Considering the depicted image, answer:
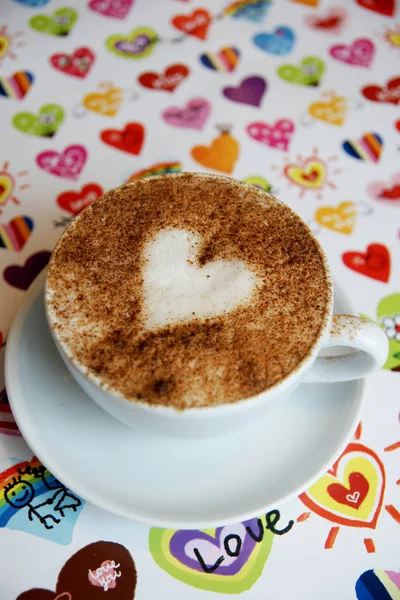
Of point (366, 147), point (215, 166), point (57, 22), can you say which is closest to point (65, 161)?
point (215, 166)

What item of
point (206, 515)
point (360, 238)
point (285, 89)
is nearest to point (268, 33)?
point (285, 89)

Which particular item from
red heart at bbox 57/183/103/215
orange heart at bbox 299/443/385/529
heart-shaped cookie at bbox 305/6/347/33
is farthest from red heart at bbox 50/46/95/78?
orange heart at bbox 299/443/385/529

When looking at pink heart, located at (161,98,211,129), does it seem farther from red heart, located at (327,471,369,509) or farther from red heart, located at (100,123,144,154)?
red heart, located at (327,471,369,509)

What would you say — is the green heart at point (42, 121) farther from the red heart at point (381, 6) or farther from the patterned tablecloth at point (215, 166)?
the red heart at point (381, 6)

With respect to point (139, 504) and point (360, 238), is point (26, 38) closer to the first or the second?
point (360, 238)

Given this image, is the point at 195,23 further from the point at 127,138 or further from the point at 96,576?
the point at 96,576

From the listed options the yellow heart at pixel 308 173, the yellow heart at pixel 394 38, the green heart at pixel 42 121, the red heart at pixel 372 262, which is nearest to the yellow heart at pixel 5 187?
the green heart at pixel 42 121

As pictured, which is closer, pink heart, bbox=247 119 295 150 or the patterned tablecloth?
the patterned tablecloth
